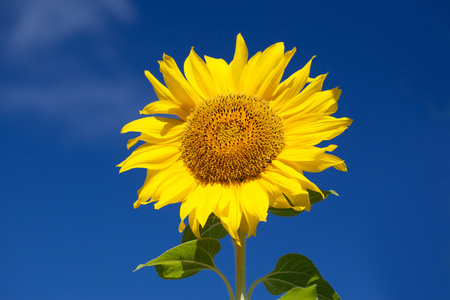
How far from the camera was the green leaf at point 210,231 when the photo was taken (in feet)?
12.5

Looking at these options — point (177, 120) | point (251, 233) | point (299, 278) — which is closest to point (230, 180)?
point (251, 233)

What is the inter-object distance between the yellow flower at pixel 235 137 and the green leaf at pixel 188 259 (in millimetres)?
218

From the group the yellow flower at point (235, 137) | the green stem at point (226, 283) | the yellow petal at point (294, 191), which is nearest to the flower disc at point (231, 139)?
the yellow flower at point (235, 137)

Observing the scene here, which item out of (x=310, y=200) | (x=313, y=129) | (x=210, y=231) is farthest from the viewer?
(x=210, y=231)

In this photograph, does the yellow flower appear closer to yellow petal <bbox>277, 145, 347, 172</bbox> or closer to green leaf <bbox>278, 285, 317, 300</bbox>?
yellow petal <bbox>277, 145, 347, 172</bbox>

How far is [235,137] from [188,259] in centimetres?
104

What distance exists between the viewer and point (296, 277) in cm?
359

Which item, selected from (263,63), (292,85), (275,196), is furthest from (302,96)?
(275,196)

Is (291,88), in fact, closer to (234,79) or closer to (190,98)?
(234,79)

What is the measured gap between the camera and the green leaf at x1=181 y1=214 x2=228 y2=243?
3.82 meters

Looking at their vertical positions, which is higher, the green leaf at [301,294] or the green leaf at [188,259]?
the green leaf at [188,259]

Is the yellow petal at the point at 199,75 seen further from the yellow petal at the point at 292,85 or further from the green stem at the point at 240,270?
the green stem at the point at 240,270

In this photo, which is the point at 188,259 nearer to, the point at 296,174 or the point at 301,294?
the point at 301,294

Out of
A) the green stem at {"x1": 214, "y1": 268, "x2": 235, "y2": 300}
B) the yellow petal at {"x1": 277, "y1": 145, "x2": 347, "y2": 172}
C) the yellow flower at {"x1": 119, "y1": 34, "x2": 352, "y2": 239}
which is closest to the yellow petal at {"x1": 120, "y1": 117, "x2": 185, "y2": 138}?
the yellow flower at {"x1": 119, "y1": 34, "x2": 352, "y2": 239}
